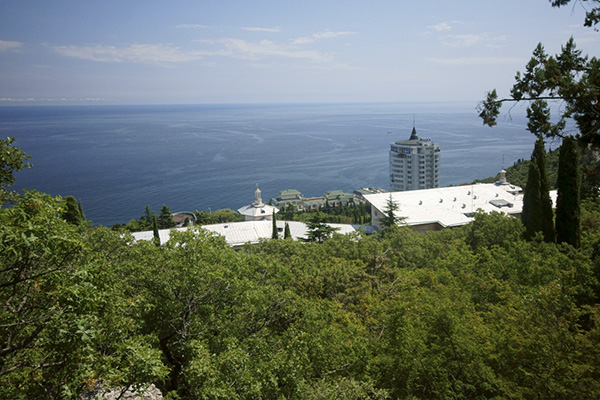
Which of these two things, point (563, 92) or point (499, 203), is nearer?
point (563, 92)

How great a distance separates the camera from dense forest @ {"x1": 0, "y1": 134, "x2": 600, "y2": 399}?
492 cm

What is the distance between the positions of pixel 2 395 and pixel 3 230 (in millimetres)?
2565

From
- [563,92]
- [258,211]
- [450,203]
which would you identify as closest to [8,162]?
[563,92]

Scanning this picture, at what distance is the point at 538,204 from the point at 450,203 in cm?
2402

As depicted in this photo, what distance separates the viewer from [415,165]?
294ft

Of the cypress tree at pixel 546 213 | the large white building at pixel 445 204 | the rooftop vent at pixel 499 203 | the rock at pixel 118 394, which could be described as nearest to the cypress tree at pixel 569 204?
the cypress tree at pixel 546 213

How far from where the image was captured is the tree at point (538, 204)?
58.9ft

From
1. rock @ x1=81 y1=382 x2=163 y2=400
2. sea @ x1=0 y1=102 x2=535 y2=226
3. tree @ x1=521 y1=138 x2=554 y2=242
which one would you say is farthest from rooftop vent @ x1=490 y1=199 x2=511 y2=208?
rock @ x1=81 y1=382 x2=163 y2=400

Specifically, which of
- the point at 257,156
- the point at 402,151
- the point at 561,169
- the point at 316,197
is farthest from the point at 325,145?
the point at 561,169

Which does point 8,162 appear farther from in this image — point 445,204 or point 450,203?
point 450,203

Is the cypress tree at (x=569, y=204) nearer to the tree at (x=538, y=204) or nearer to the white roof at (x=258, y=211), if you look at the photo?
the tree at (x=538, y=204)

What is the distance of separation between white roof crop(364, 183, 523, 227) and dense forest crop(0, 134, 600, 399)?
2277 cm

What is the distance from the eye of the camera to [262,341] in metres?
8.97

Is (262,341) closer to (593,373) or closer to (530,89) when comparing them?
(593,373)
